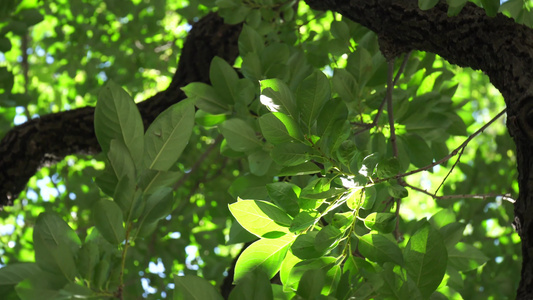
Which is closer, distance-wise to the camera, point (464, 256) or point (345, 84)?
point (464, 256)

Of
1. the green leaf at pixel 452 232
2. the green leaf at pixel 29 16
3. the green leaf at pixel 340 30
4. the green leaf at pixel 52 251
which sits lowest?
the green leaf at pixel 29 16

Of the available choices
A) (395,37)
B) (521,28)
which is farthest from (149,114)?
(521,28)

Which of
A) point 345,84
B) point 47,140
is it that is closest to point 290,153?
point 345,84

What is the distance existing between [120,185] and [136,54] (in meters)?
2.59

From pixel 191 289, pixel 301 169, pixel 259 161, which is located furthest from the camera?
pixel 259 161

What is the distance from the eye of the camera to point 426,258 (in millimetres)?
715

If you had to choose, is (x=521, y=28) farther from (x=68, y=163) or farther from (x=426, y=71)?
(x=68, y=163)

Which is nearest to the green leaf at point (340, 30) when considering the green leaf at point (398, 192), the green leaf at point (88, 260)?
the green leaf at point (398, 192)

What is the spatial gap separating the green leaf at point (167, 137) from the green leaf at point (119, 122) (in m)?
0.02

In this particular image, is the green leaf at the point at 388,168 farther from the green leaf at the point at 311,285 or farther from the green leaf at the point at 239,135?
the green leaf at the point at 239,135

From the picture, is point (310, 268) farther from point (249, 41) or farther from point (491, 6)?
point (249, 41)

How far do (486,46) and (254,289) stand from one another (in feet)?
1.98

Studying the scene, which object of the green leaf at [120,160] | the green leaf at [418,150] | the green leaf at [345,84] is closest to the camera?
the green leaf at [120,160]

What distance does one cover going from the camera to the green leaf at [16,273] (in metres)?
0.69
